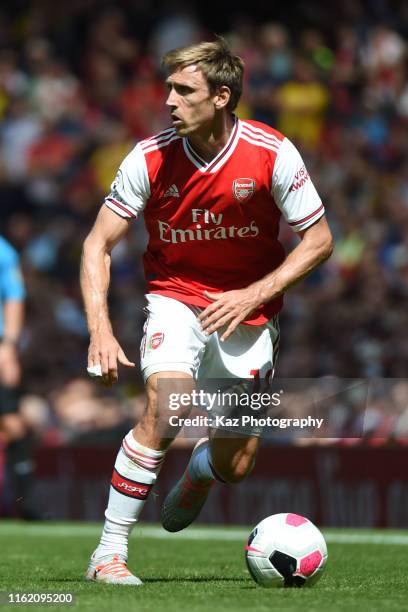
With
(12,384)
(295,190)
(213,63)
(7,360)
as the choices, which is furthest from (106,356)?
(12,384)

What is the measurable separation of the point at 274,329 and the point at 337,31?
952cm

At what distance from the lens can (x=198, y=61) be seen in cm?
632

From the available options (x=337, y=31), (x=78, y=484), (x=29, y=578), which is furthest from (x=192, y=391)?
(x=337, y=31)

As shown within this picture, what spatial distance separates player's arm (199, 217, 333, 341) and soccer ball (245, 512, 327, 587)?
0.91m

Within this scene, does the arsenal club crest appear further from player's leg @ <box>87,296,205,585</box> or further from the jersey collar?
player's leg @ <box>87,296,205,585</box>

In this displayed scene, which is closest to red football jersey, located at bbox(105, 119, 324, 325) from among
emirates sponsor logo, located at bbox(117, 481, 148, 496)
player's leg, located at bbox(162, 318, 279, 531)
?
player's leg, located at bbox(162, 318, 279, 531)

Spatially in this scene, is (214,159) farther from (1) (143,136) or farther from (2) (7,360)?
(1) (143,136)

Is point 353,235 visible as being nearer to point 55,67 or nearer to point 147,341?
point 55,67

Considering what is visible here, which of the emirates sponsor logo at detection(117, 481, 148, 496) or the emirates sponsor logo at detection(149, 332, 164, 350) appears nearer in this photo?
the emirates sponsor logo at detection(117, 481, 148, 496)

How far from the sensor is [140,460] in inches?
237

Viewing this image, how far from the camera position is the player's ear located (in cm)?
638

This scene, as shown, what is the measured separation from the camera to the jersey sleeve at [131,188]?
20.6 feet

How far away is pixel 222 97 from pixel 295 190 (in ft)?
1.86

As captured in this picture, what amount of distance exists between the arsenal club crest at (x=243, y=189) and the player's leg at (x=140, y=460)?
0.78 m
